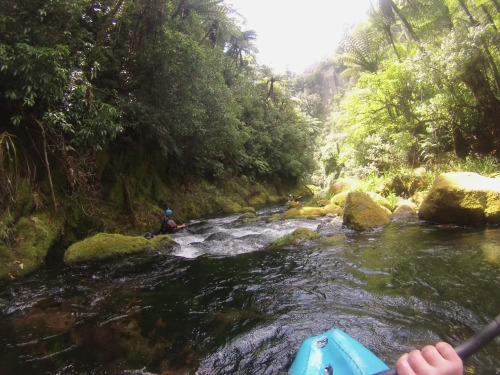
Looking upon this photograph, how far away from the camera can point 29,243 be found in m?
6.58

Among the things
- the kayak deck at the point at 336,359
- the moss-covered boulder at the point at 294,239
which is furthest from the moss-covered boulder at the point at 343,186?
the kayak deck at the point at 336,359

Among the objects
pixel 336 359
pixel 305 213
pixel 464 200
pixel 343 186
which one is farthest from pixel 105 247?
pixel 343 186

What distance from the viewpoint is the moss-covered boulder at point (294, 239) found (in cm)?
733

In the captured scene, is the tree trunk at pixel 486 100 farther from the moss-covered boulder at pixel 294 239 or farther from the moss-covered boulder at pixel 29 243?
the moss-covered boulder at pixel 29 243

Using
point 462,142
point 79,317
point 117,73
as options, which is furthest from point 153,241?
A: point 462,142

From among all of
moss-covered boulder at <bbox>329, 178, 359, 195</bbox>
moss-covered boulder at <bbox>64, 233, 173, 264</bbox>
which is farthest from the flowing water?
moss-covered boulder at <bbox>329, 178, 359, 195</bbox>

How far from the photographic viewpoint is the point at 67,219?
7.95 metres

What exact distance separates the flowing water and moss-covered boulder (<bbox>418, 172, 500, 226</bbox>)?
47 cm

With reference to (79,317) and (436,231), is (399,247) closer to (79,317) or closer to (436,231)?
(436,231)

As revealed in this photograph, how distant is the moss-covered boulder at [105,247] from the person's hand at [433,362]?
22.4ft

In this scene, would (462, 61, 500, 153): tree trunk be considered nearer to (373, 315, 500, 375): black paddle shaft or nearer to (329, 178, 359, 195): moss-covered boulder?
(329, 178, 359, 195): moss-covered boulder

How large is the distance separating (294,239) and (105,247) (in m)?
4.07

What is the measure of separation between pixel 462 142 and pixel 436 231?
21.9ft

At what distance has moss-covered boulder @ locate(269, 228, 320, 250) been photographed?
24.1ft
